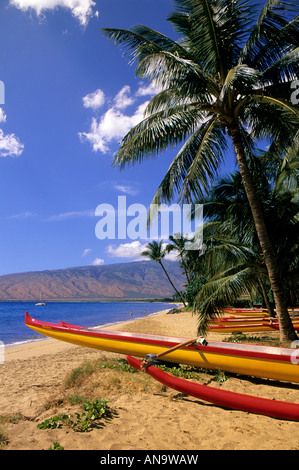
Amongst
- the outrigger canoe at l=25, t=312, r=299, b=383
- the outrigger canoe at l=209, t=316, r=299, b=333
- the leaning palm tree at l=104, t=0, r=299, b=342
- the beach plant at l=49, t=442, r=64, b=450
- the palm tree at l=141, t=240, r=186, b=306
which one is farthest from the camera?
the palm tree at l=141, t=240, r=186, b=306

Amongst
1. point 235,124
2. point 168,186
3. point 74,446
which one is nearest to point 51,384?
point 74,446

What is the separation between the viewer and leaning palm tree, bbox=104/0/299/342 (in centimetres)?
538

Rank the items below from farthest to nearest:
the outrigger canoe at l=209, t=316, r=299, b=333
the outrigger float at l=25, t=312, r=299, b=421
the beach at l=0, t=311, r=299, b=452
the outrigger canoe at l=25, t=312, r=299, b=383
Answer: the outrigger canoe at l=209, t=316, r=299, b=333
the outrigger canoe at l=25, t=312, r=299, b=383
the outrigger float at l=25, t=312, r=299, b=421
the beach at l=0, t=311, r=299, b=452

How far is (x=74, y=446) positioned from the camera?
2303 millimetres

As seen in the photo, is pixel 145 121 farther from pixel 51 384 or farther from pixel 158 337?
pixel 51 384

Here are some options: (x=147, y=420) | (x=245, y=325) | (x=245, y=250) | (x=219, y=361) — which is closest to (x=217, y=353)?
(x=219, y=361)

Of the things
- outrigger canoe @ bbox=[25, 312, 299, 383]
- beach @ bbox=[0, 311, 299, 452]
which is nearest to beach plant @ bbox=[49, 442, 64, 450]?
beach @ bbox=[0, 311, 299, 452]

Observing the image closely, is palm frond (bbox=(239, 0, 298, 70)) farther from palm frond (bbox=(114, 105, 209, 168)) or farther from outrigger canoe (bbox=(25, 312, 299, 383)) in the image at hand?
outrigger canoe (bbox=(25, 312, 299, 383))

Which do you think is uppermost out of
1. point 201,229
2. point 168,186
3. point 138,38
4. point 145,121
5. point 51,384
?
point 138,38

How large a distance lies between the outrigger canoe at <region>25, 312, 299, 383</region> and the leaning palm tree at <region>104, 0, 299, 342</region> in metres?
1.95

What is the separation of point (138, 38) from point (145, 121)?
64.7 inches

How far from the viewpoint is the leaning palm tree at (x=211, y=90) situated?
538 centimetres

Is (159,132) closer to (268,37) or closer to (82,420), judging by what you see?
(268,37)

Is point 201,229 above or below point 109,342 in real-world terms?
above
